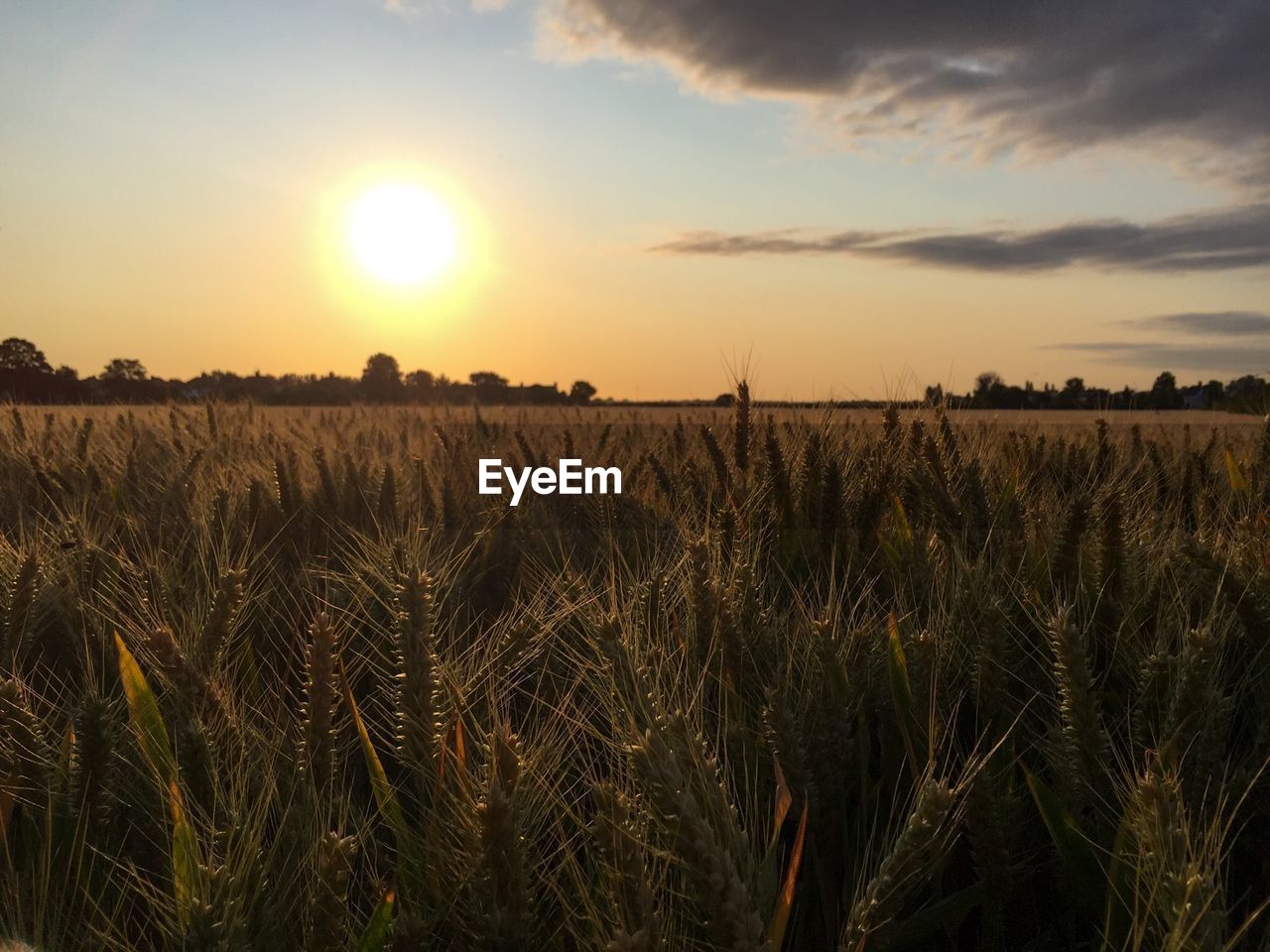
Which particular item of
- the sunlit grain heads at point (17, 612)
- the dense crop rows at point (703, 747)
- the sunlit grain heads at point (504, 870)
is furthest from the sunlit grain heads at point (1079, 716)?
the sunlit grain heads at point (17, 612)

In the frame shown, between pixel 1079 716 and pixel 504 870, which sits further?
pixel 1079 716

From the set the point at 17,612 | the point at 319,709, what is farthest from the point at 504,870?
the point at 17,612

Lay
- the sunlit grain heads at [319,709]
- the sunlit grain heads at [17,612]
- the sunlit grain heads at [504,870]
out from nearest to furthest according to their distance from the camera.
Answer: the sunlit grain heads at [504,870] < the sunlit grain heads at [319,709] < the sunlit grain heads at [17,612]

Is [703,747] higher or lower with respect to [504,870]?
higher

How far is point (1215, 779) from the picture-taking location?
4.23ft

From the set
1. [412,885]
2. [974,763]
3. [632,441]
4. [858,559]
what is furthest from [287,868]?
[632,441]

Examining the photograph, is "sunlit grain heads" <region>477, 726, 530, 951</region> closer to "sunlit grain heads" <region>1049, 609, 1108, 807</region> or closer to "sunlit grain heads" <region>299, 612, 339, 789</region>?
"sunlit grain heads" <region>299, 612, 339, 789</region>

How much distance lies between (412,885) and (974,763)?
0.79 metres

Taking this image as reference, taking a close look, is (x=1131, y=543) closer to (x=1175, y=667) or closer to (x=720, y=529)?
(x=1175, y=667)

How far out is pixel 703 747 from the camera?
40.2 inches

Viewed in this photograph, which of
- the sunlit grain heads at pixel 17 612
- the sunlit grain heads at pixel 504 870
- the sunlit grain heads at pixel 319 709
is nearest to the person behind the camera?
the sunlit grain heads at pixel 504 870

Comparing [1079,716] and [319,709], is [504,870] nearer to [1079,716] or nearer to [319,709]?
[319,709]

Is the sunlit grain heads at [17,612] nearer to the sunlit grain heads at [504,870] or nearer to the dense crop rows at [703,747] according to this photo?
the dense crop rows at [703,747]

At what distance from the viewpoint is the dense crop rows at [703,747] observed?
967mm
